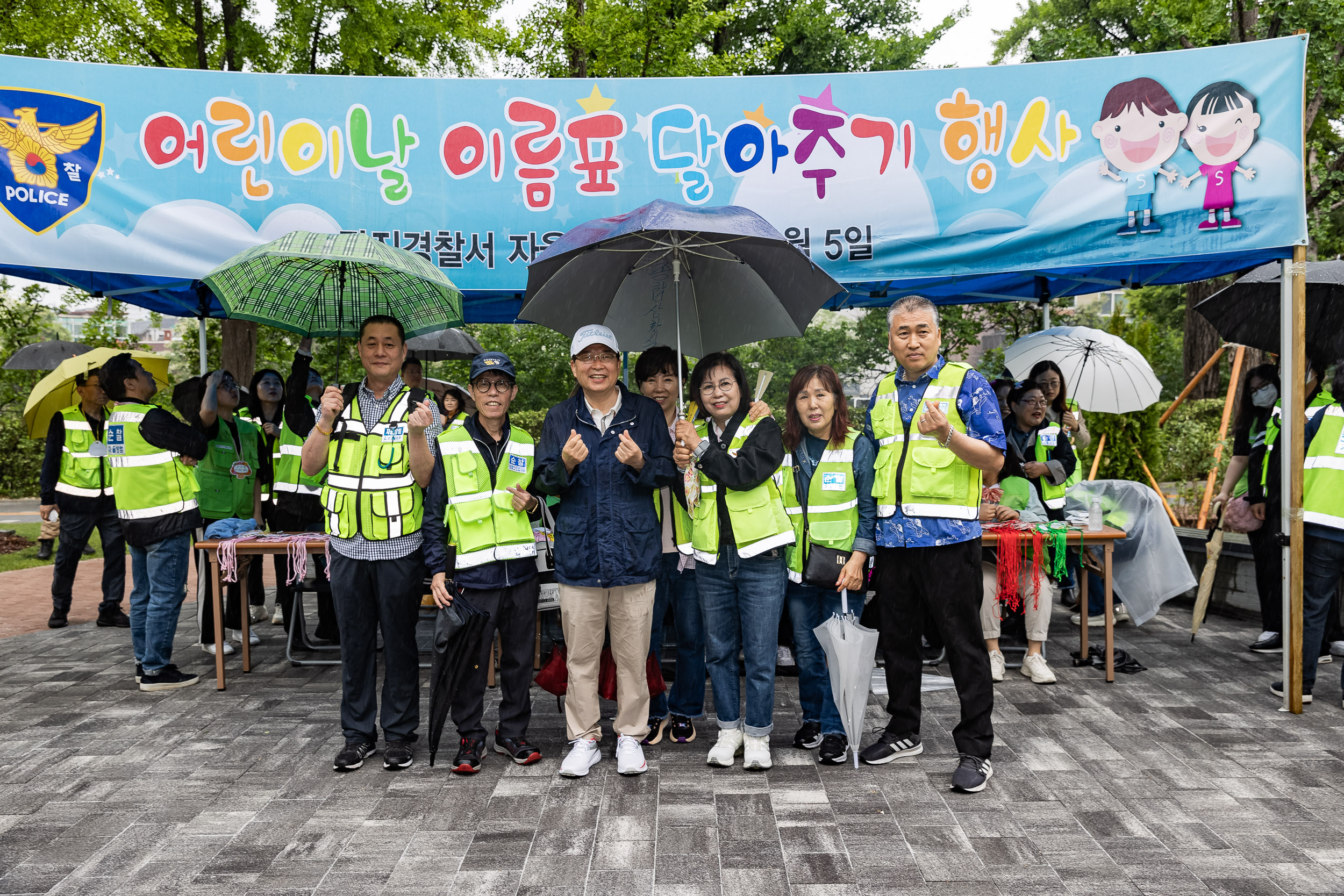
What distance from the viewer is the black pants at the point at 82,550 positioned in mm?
6945

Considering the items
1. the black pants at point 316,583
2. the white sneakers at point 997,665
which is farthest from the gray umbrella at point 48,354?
the white sneakers at point 997,665

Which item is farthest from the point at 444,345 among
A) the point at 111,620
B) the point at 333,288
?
the point at 111,620

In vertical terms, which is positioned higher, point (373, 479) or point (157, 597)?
point (373, 479)

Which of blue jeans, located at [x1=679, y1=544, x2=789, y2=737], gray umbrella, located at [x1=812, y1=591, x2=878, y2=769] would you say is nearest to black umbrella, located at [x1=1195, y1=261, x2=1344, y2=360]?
gray umbrella, located at [x1=812, y1=591, x2=878, y2=769]

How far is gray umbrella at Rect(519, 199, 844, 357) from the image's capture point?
12.7 ft

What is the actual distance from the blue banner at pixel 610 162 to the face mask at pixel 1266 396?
154 centimetres

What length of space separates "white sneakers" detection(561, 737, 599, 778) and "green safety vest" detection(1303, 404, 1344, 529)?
3863mm

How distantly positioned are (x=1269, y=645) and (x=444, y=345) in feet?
22.3

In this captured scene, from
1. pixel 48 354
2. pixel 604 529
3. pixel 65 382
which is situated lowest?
pixel 604 529

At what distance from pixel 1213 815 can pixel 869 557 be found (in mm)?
1619

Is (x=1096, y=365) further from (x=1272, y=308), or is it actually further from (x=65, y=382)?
(x=65, y=382)

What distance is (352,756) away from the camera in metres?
4.00

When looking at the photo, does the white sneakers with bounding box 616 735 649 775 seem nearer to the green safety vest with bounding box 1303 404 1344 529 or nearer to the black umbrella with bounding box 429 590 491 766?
the black umbrella with bounding box 429 590 491 766

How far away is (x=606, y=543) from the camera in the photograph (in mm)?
3830
